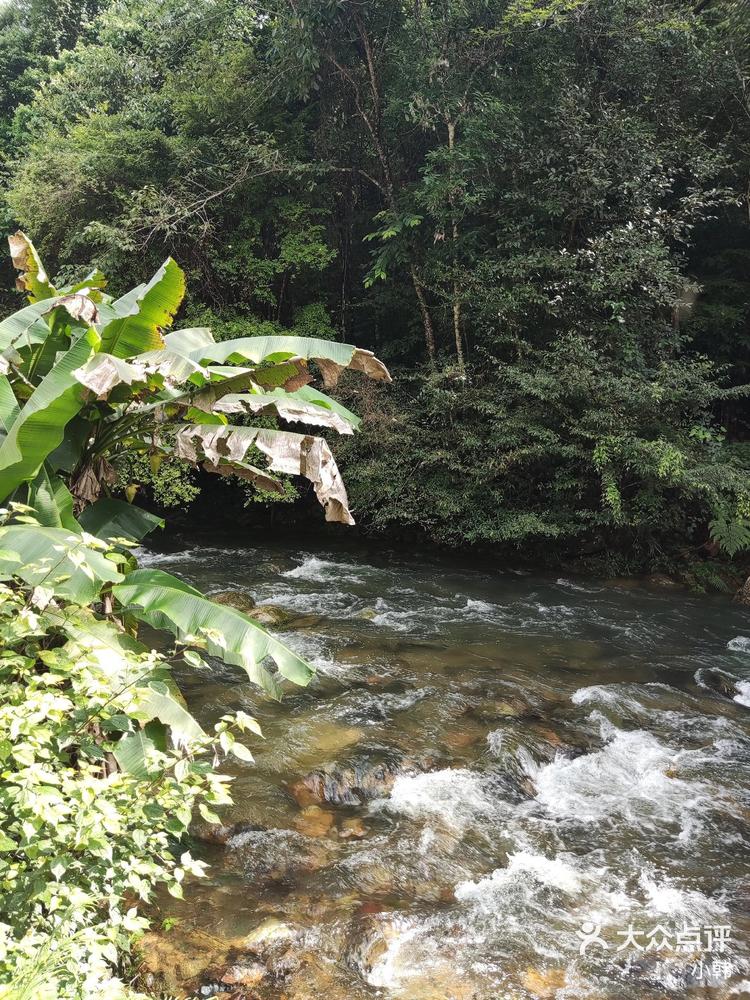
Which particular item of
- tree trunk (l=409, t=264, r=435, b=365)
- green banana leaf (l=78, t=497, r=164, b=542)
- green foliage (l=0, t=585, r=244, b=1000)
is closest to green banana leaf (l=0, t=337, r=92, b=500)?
green banana leaf (l=78, t=497, r=164, b=542)

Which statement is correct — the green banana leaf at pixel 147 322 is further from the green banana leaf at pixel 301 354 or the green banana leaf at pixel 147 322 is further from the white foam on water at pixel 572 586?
the white foam on water at pixel 572 586

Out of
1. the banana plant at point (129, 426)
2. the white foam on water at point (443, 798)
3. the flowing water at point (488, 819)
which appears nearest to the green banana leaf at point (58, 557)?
the banana plant at point (129, 426)

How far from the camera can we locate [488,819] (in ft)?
16.3

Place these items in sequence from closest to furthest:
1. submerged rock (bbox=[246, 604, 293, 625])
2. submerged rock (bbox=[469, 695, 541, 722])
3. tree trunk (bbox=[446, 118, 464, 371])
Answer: submerged rock (bbox=[469, 695, 541, 722]) → submerged rock (bbox=[246, 604, 293, 625]) → tree trunk (bbox=[446, 118, 464, 371])

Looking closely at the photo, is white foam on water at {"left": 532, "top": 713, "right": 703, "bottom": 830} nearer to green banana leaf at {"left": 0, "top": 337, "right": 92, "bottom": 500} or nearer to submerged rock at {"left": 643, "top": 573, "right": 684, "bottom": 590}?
green banana leaf at {"left": 0, "top": 337, "right": 92, "bottom": 500}

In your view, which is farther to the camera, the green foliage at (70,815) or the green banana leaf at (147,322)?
the green banana leaf at (147,322)

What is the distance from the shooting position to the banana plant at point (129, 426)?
3.60 meters

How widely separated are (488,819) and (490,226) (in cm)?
1140

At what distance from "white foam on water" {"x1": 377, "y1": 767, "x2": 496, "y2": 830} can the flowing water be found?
0.02 m

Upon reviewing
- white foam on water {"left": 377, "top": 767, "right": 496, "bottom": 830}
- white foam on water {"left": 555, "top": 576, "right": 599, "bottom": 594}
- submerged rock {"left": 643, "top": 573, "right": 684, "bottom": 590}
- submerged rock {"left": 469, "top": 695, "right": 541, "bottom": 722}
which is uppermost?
submerged rock {"left": 643, "top": 573, "right": 684, "bottom": 590}

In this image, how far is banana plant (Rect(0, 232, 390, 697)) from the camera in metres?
3.60

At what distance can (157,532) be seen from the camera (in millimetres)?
15031

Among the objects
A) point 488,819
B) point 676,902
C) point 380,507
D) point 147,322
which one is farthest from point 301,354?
point 380,507

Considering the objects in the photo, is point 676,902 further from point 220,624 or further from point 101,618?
point 101,618
